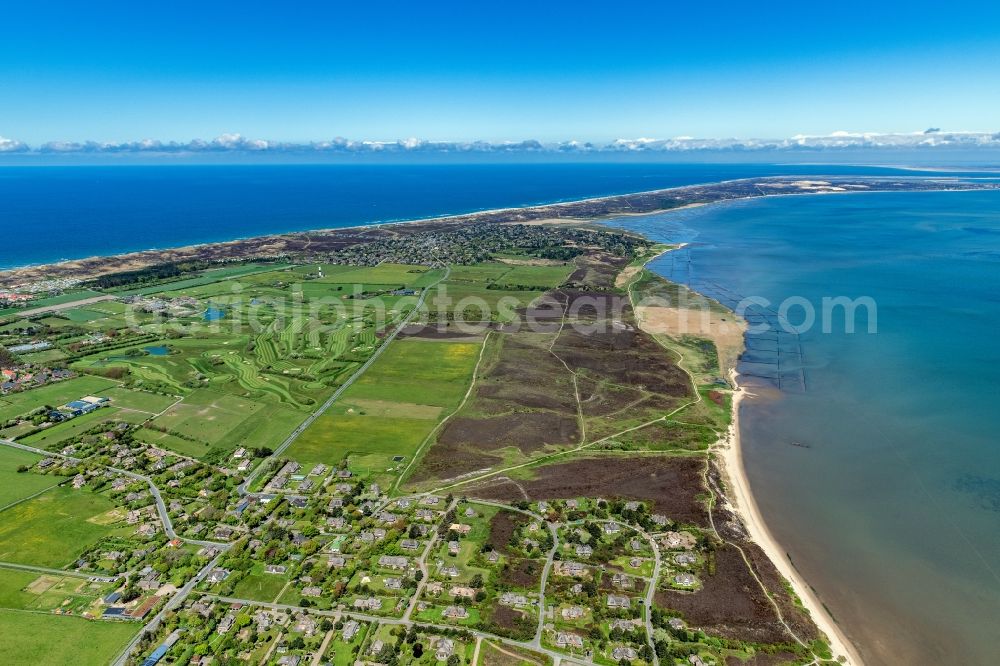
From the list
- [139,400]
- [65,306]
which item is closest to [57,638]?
[139,400]

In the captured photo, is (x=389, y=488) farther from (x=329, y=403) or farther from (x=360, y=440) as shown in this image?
(x=329, y=403)

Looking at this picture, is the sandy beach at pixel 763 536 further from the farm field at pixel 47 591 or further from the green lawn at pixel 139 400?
the green lawn at pixel 139 400

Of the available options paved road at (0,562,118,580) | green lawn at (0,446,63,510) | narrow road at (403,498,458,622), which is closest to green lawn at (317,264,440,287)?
green lawn at (0,446,63,510)

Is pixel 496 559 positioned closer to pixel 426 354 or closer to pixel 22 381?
pixel 426 354

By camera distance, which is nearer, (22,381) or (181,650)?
(181,650)

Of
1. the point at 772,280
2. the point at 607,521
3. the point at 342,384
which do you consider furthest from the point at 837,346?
the point at 342,384

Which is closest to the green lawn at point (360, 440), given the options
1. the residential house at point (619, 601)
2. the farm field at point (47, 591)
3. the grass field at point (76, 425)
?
the farm field at point (47, 591)

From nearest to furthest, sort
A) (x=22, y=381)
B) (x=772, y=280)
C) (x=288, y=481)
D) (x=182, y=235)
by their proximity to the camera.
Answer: (x=288, y=481), (x=22, y=381), (x=772, y=280), (x=182, y=235)
